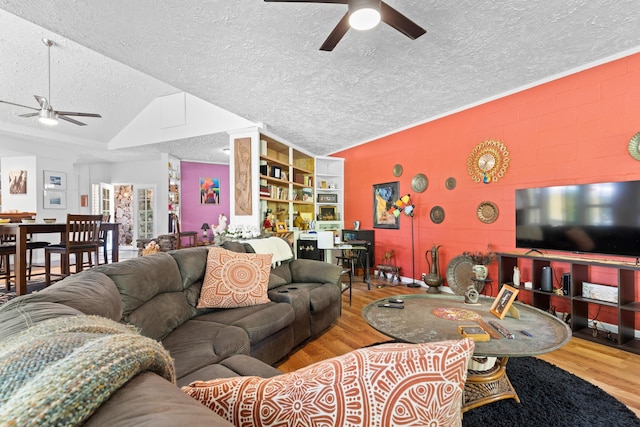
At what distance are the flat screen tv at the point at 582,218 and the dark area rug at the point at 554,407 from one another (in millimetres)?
1439

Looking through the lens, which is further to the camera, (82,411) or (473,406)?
(473,406)

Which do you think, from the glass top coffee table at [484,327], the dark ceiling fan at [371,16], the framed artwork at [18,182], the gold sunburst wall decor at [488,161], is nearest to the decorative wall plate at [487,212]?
the gold sunburst wall decor at [488,161]

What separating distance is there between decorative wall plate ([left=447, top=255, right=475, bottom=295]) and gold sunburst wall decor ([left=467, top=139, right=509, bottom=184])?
1115mm

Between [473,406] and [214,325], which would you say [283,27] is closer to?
[214,325]

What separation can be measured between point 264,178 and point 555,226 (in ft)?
12.5

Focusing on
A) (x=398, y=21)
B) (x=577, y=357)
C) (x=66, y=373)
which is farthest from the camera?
(x=577, y=357)

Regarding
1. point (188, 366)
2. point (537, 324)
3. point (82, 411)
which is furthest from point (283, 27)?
point (537, 324)

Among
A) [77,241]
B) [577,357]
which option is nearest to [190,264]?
[77,241]

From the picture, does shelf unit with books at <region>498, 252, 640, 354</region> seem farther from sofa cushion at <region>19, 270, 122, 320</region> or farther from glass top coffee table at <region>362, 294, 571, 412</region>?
sofa cushion at <region>19, 270, 122, 320</region>

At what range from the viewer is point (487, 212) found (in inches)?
152

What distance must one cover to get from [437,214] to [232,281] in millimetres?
3427

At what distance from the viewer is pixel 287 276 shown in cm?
318

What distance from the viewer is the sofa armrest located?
3.10 m

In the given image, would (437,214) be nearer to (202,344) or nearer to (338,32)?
(338,32)
